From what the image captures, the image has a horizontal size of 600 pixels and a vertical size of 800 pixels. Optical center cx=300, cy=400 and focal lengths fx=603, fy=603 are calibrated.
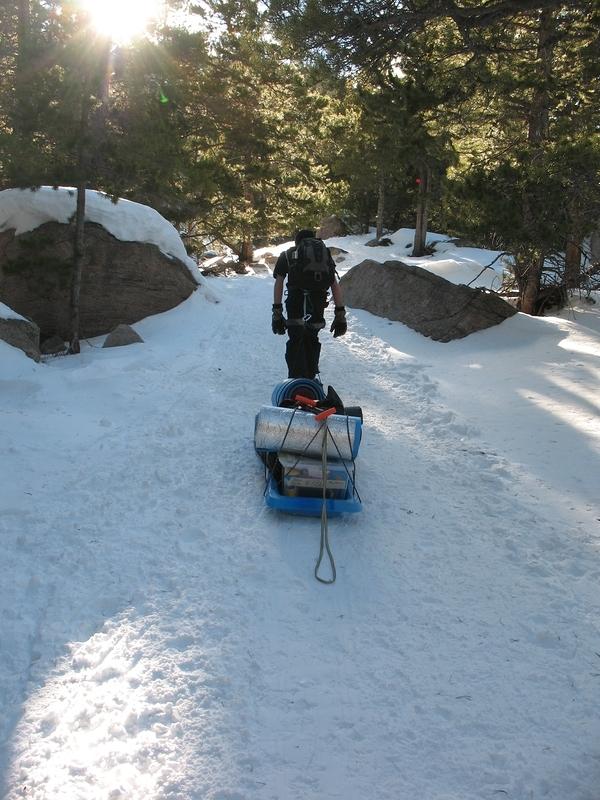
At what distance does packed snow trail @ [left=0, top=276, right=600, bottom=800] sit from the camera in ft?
8.19

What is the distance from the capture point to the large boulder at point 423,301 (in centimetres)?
1091

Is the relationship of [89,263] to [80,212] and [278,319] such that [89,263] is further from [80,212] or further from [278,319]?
[278,319]

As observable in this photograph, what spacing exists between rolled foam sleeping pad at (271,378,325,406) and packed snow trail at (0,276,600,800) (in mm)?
661

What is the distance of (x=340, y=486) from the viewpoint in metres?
4.57

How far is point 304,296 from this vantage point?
6129mm

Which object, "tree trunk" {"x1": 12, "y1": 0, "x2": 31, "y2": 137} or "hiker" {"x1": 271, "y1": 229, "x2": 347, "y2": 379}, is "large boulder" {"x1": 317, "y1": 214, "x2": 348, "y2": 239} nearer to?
"tree trunk" {"x1": 12, "y1": 0, "x2": 31, "y2": 137}

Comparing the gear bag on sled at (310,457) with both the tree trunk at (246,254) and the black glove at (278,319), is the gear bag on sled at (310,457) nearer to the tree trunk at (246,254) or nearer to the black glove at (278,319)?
the black glove at (278,319)

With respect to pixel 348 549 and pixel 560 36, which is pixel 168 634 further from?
pixel 560 36

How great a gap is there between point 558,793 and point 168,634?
1.95m

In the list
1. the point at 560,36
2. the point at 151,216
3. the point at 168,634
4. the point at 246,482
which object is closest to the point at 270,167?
the point at 151,216

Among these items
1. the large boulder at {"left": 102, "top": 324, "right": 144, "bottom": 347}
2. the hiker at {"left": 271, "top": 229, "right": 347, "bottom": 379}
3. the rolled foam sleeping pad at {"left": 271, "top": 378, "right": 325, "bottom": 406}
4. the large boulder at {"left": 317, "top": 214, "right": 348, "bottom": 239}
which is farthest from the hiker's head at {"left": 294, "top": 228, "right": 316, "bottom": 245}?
the large boulder at {"left": 317, "top": 214, "right": 348, "bottom": 239}

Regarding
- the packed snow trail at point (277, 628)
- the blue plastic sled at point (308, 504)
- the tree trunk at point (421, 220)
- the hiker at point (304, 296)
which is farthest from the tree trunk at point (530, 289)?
the tree trunk at point (421, 220)

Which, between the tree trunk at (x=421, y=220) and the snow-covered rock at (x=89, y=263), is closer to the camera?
the snow-covered rock at (x=89, y=263)

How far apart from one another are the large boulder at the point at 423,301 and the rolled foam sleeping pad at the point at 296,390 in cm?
574
